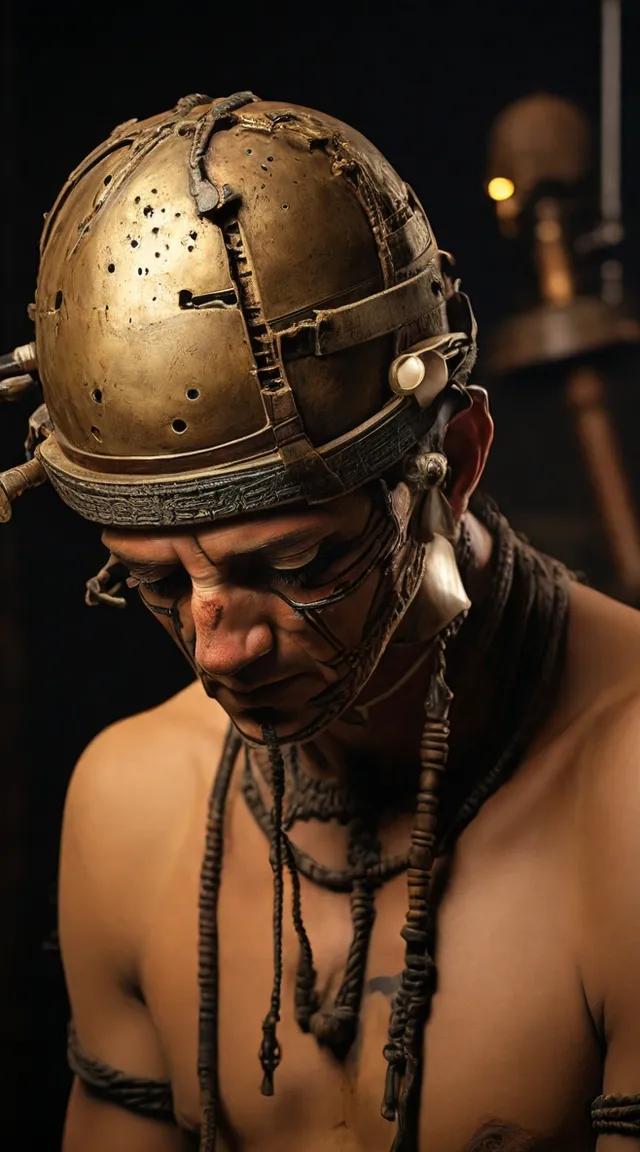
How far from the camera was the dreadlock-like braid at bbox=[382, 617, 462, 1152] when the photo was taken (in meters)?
1.70

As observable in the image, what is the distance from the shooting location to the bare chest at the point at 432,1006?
5.36 feet

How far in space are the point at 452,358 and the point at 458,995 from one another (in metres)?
0.72

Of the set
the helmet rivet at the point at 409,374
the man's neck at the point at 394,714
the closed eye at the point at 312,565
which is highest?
the helmet rivet at the point at 409,374

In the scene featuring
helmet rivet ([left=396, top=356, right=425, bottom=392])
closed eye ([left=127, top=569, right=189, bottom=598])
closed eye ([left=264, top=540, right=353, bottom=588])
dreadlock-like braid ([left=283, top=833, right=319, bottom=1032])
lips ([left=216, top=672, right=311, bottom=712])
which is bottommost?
dreadlock-like braid ([left=283, top=833, right=319, bottom=1032])

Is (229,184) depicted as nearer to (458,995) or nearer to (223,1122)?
(458,995)

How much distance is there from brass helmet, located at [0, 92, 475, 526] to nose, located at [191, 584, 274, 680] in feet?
0.29

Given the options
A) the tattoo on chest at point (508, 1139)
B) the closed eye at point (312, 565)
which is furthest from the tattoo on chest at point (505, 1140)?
the closed eye at point (312, 565)

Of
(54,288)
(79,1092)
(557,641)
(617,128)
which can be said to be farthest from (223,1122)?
(617,128)

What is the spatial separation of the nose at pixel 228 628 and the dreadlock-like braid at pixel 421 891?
0.92ft

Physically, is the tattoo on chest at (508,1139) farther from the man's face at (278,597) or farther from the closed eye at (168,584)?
the closed eye at (168,584)

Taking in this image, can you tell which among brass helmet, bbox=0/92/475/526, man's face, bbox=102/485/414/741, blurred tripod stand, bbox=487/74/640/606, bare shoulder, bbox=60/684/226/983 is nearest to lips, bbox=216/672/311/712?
man's face, bbox=102/485/414/741

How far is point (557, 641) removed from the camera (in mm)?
1803

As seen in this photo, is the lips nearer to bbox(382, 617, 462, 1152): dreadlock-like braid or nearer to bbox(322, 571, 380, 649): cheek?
bbox(322, 571, 380, 649): cheek

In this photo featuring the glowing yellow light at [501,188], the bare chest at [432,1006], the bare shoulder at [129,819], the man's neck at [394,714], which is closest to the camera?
the bare chest at [432,1006]
